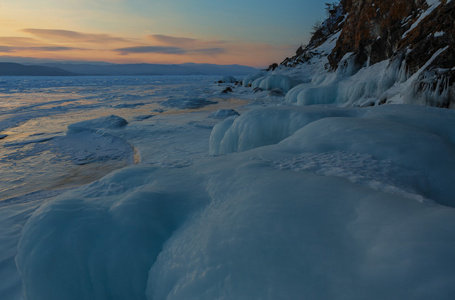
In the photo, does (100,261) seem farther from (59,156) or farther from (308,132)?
(59,156)

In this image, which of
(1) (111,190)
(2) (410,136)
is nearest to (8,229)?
(1) (111,190)

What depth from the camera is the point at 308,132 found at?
137 inches

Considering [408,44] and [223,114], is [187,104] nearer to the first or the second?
[223,114]

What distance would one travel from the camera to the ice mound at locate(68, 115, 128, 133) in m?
9.42

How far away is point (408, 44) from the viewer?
26.6 feet

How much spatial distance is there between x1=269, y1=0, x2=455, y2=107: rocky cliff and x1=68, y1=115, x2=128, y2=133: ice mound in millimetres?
8604

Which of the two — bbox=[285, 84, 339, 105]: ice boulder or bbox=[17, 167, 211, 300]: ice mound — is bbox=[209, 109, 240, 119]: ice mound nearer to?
bbox=[285, 84, 339, 105]: ice boulder

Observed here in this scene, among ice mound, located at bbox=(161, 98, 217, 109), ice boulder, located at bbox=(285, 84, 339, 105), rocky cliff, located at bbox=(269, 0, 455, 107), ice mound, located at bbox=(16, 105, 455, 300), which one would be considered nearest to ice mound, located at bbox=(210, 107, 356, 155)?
ice mound, located at bbox=(16, 105, 455, 300)

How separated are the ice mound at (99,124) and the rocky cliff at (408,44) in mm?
8604

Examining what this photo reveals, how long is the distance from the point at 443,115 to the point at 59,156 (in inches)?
303

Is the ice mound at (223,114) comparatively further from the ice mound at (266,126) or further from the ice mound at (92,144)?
the ice mound at (266,126)

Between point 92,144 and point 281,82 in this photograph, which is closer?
point 92,144

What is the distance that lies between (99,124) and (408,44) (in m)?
10.1

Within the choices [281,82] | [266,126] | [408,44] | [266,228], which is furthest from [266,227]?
[281,82]
